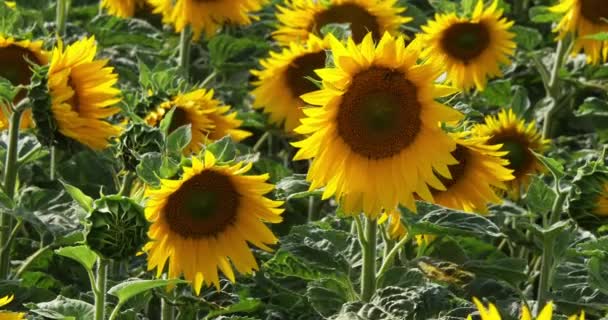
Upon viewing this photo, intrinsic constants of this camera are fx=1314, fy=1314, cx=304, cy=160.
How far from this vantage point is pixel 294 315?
2.43 metres

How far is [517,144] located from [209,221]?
115cm

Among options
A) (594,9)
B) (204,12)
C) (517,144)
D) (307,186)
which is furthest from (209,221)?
(594,9)

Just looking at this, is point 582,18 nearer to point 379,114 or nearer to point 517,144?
point 517,144

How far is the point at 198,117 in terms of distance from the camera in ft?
9.07

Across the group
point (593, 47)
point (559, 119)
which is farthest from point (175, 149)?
point (559, 119)

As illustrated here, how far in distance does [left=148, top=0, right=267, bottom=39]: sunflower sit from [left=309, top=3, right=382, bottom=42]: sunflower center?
1.01 feet

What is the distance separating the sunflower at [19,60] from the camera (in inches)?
98.3

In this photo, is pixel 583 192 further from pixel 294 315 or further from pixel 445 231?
pixel 294 315

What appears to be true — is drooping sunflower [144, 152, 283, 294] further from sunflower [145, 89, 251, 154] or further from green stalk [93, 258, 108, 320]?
sunflower [145, 89, 251, 154]

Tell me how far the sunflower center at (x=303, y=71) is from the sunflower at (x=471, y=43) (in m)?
0.37

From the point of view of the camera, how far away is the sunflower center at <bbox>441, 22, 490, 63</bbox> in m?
3.30

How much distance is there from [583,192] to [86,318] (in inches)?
34.5

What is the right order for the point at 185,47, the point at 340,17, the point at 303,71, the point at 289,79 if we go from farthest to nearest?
the point at 185,47
the point at 340,17
the point at 289,79
the point at 303,71

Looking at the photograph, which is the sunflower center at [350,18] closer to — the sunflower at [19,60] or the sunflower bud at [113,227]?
the sunflower at [19,60]
